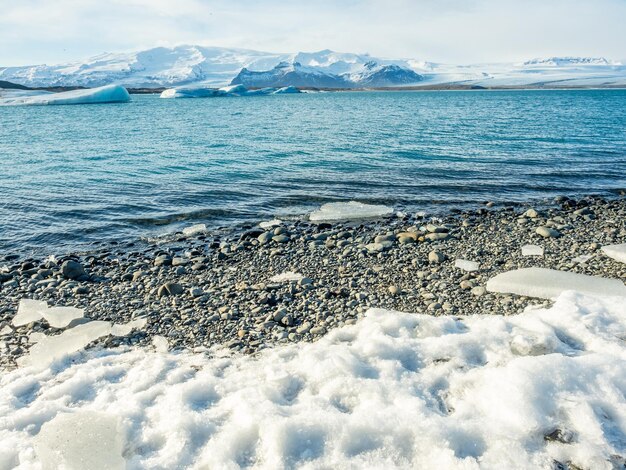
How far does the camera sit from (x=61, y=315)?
5750 millimetres

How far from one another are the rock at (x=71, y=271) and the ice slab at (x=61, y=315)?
1225mm

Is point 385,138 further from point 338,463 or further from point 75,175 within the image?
point 338,463

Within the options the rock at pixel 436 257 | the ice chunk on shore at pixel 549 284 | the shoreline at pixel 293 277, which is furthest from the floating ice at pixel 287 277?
the ice chunk on shore at pixel 549 284

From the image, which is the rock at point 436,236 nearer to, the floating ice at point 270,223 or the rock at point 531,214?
the rock at point 531,214

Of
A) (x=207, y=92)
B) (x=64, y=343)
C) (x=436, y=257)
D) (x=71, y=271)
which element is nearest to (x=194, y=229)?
(x=71, y=271)

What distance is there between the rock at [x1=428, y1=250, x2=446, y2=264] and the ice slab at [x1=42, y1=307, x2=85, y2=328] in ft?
17.2

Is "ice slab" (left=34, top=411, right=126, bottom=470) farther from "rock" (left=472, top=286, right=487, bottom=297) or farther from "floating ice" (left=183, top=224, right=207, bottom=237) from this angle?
"floating ice" (left=183, top=224, right=207, bottom=237)

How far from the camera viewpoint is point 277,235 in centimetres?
891

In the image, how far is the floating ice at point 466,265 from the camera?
281 inches

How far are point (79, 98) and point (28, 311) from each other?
75.1 metres

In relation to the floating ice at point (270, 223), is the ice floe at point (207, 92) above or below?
above

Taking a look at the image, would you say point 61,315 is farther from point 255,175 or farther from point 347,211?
point 255,175

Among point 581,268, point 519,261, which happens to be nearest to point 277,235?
point 519,261

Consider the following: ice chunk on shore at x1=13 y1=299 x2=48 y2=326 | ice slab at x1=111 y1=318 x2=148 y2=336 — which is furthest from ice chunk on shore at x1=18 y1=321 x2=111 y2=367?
ice chunk on shore at x1=13 y1=299 x2=48 y2=326
